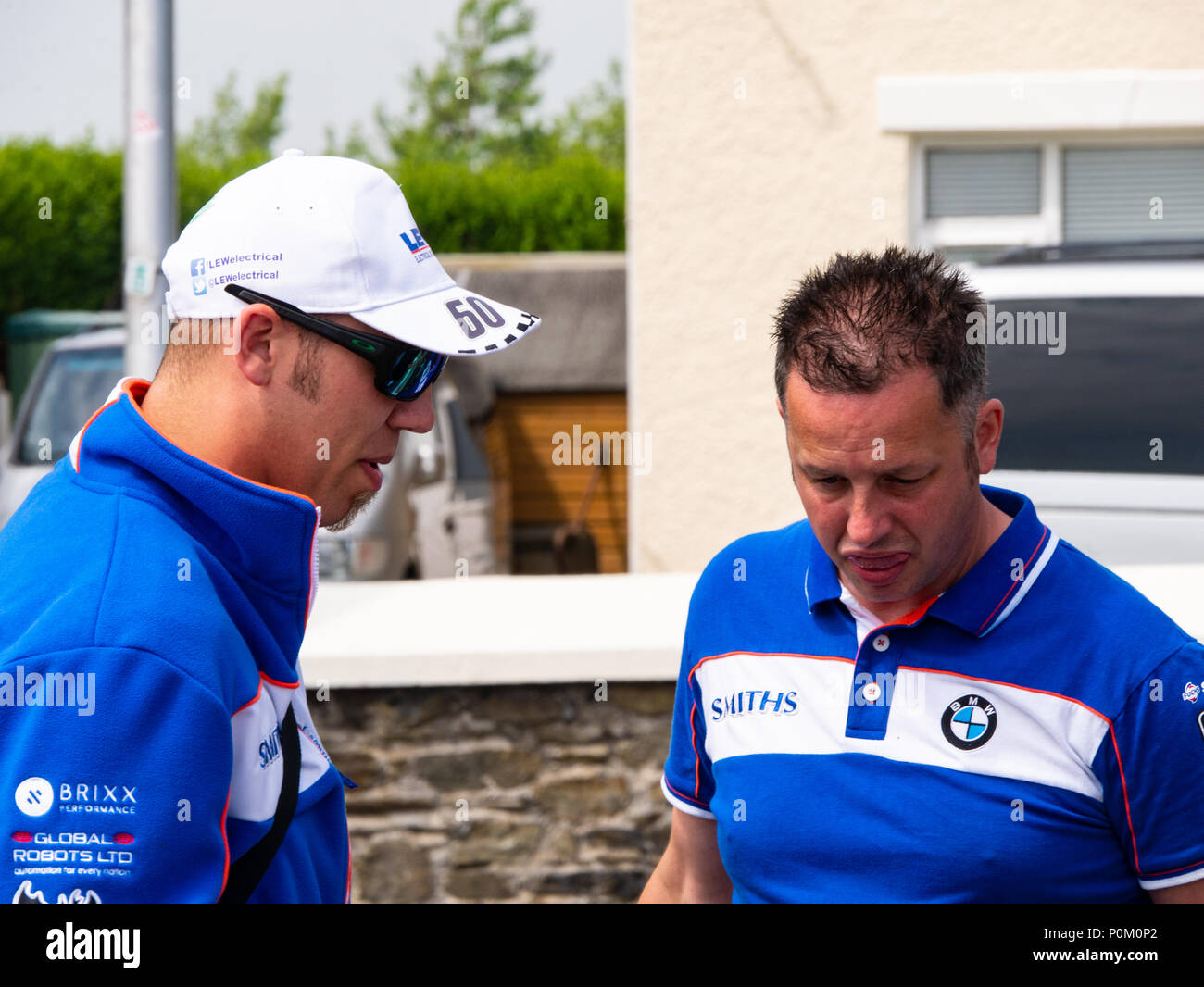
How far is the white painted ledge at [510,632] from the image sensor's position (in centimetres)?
421

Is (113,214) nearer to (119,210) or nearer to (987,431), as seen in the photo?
(119,210)

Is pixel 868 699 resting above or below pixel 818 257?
below

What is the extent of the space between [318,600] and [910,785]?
3.38m

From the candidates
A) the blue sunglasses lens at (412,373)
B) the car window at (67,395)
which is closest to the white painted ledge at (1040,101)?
the car window at (67,395)

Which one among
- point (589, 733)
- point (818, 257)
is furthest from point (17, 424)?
point (589, 733)

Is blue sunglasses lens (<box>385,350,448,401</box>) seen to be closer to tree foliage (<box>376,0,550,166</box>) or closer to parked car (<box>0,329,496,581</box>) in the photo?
parked car (<box>0,329,496,581</box>)

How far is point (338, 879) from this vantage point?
6.09 ft

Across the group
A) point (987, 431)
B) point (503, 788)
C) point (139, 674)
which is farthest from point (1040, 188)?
point (139, 674)

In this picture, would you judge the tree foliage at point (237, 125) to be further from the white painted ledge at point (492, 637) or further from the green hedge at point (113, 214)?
the white painted ledge at point (492, 637)

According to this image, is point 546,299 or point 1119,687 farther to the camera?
point 546,299

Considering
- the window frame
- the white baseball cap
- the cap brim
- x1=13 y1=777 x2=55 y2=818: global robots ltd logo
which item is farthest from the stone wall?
the window frame

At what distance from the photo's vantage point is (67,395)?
8.54 m

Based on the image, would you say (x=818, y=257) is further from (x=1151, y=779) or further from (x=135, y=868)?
(x=135, y=868)

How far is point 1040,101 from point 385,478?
4620mm
